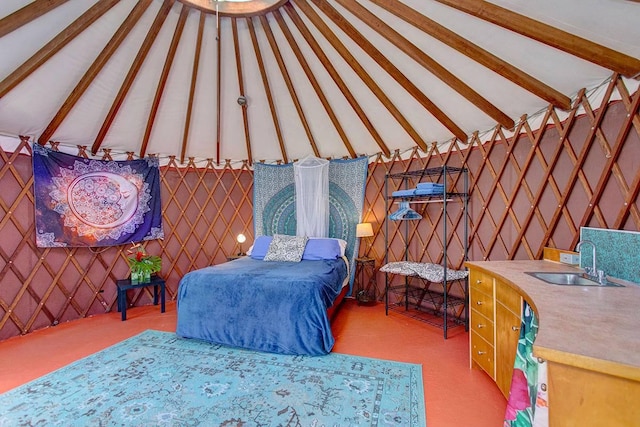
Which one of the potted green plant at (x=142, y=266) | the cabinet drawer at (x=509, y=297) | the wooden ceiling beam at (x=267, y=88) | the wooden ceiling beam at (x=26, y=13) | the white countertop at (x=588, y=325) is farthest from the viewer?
the potted green plant at (x=142, y=266)

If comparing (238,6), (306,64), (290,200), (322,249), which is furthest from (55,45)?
(322,249)

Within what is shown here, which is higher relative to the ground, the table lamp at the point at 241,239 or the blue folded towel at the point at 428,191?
the blue folded towel at the point at 428,191

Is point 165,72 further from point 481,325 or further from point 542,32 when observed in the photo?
point 481,325

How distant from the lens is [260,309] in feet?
9.12

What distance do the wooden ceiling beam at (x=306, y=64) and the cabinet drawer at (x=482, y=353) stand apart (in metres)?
2.59

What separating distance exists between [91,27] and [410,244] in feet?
12.5

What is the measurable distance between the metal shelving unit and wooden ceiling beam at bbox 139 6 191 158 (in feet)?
8.35

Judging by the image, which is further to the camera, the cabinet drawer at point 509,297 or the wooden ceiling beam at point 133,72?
the wooden ceiling beam at point 133,72

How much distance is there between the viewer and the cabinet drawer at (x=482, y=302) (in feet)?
7.04

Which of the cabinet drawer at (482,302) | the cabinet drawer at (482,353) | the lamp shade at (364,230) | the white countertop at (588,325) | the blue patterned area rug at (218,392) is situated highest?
the lamp shade at (364,230)

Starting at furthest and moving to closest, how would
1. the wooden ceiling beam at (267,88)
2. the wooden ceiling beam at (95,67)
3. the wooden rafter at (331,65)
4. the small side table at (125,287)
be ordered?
the small side table at (125,287), the wooden ceiling beam at (267,88), the wooden rafter at (331,65), the wooden ceiling beam at (95,67)

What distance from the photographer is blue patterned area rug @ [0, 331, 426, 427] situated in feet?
6.02

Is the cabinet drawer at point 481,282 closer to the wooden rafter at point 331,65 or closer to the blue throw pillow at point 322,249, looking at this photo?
the blue throw pillow at point 322,249

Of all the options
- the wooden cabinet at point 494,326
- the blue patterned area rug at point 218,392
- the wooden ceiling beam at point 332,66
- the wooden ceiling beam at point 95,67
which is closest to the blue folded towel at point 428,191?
the wooden ceiling beam at point 332,66
